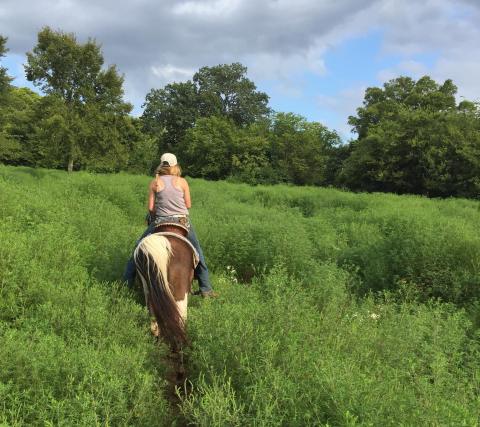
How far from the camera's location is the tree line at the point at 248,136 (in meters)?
26.6

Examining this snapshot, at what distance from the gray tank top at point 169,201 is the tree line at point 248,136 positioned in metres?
21.3

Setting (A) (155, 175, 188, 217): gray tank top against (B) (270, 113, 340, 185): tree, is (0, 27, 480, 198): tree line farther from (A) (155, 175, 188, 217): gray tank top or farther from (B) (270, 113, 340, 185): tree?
(A) (155, 175, 188, 217): gray tank top

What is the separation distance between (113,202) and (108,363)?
8791mm

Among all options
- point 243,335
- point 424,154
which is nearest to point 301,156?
point 424,154

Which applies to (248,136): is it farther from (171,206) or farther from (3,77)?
(171,206)

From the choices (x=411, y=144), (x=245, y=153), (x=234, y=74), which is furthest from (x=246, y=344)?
(x=234, y=74)

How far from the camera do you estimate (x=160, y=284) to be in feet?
15.5

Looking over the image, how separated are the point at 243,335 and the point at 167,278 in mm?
1442

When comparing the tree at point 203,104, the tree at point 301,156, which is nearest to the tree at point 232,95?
the tree at point 203,104

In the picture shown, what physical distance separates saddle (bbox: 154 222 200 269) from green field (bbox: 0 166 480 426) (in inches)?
22.1

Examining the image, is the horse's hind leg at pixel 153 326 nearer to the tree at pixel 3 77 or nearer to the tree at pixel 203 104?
the tree at pixel 3 77

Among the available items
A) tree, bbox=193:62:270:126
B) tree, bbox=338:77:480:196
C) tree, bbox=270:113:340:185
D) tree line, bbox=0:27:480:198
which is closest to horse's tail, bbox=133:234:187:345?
tree line, bbox=0:27:480:198

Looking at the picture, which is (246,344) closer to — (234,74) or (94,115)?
(94,115)

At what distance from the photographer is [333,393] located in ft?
8.96
